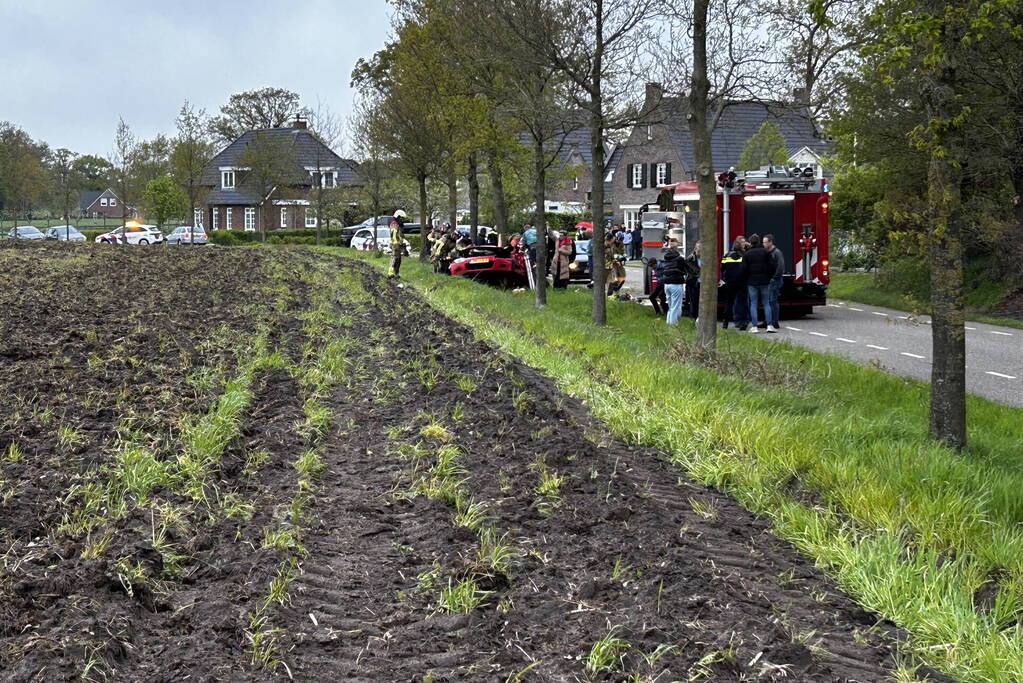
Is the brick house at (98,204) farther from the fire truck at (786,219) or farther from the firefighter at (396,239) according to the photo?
the fire truck at (786,219)

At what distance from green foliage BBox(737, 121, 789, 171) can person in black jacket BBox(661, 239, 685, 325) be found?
33535 mm

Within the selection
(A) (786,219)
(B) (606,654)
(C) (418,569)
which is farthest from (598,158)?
(B) (606,654)

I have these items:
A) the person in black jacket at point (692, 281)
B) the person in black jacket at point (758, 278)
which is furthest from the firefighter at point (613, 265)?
the person in black jacket at point (758, 278)

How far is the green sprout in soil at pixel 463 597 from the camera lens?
18.2ft

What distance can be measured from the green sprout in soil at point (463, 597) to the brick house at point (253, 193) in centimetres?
7468

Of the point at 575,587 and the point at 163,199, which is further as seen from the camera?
the point at 163,199

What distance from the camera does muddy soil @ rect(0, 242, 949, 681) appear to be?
487 centimetres

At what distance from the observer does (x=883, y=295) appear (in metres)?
30.5

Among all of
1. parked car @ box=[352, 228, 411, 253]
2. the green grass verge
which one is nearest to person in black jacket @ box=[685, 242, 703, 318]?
the green grass verge

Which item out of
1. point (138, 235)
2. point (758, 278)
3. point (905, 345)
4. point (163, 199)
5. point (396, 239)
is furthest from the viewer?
point (138, 235)

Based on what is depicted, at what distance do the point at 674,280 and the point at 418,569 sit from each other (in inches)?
642

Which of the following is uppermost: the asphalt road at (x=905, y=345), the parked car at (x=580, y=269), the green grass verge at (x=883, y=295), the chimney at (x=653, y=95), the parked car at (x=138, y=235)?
the chimney at (x=653, y=95)

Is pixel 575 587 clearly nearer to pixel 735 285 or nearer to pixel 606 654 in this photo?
pixel 606 654

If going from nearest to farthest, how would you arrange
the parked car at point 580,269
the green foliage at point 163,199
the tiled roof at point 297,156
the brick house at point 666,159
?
1. the parked car at point 580,269
2. the brick house at point 666,159
3. the green foliage at point 163,199
4. the tiled roof at point 297,156
